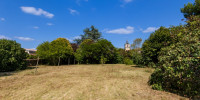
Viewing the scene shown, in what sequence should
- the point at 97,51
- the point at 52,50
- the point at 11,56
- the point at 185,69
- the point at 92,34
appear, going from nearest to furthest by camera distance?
the point at 185,69
the point at 11,56
the point at 52,50
the point at 97,51
the point at 92,34

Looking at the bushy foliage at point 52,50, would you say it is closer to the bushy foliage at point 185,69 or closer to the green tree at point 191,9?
the bushy foliage at point 185,69

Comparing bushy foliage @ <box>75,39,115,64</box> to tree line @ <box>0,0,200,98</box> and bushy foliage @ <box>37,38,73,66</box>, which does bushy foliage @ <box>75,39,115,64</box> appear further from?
bushy foliage @ <box>37,38,73,66</box>

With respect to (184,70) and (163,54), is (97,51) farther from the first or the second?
(184,70)

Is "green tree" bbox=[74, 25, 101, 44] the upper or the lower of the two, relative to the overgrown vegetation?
upper

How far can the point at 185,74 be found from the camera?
10.3 feet

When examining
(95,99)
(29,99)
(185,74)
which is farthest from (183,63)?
(29,99)

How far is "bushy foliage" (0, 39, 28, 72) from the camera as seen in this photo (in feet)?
29.4

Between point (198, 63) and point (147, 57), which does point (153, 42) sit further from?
point (198, 63)

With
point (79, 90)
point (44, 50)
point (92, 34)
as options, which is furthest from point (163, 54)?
point (92, 34)

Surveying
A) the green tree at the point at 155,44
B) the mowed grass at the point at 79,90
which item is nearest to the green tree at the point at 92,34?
the green tree at the point at 155,44

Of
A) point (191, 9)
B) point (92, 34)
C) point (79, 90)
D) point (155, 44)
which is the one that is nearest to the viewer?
point (79, 90)

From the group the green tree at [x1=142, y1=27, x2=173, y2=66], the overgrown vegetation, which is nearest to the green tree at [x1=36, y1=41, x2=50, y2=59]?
the green tree at [x1=142, y1=27, x2=173, y2=66]

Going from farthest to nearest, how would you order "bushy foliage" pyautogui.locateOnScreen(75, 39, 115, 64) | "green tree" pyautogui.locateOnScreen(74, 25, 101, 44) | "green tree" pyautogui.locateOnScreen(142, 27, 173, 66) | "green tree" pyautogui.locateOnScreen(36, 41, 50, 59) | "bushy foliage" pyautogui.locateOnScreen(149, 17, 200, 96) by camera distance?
"green tree" pyautogui.locateOnScreen(74, 25, 101, 44) < "bushy foliage" pyautogui.locateOnScreen(75, 39, 115, 64) < "green tree" pyautogui.locateOnScreen(36, 41, 50, 59) < "green tree" pyautogui.locateOnScreen(142, 27, 173, 66) < "bushy foliage" pyautogui.locateOnScreen(149, 17, 200, 96)

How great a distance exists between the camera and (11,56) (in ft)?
31.3
